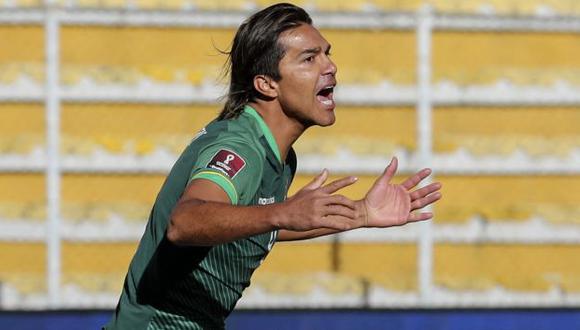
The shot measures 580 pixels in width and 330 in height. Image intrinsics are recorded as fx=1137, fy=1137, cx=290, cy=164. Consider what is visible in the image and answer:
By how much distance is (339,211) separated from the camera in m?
2.78

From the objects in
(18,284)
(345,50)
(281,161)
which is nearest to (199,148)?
(281,161)

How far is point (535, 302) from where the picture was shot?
7.88 meters

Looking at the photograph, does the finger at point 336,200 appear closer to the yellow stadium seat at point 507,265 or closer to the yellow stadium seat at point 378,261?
the yellow stadium seat at point 378,261

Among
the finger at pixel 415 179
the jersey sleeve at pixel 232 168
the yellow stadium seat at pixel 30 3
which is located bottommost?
the jersey sleeve at pixel 232 168

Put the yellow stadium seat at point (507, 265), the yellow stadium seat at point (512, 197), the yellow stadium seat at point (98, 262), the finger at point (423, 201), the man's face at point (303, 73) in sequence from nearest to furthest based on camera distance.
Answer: the finger at point (423, 201), the man's face at point (303, 73), the yellow stadium seat at point (98, 262), the yellow stadium seat at point (507, 265), the yellow stadium seat at point (512, 197)

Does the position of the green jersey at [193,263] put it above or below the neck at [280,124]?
below

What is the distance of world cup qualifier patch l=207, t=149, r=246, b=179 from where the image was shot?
2.92m

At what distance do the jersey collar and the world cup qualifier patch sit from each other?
0.37 meters

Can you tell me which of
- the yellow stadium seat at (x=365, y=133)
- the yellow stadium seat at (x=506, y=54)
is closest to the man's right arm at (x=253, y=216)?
the yellow stadium seat at (x=365, y=133)

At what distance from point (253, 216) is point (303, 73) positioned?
30.1 inches

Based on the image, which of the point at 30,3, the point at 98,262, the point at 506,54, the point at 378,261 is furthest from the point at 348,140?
the point at 30,3

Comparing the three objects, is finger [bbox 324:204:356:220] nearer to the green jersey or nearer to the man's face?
the green jersey

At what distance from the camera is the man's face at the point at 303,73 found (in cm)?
343

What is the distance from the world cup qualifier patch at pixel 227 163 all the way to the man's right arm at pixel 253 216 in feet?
0.29
